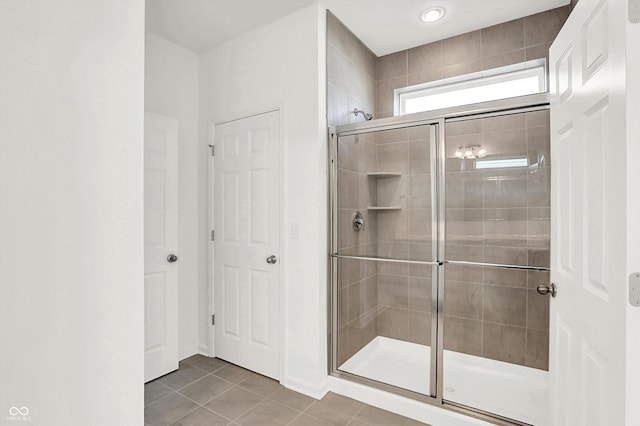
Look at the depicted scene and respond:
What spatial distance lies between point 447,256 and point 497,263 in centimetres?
38

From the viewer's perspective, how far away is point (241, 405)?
7.18 feet

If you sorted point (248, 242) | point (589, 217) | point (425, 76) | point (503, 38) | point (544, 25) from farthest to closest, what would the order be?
1. point (425, 76)
2. point (248, 242)
3. point (503, 38)
4. point (544, 25)
5. point (589, 217)

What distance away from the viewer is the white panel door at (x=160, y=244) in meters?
2.53

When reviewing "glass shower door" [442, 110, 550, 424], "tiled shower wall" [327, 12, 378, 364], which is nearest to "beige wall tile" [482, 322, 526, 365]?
"glass shower door" [442, 110, 550, 424]

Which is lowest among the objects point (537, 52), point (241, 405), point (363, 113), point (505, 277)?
point (241, 405)

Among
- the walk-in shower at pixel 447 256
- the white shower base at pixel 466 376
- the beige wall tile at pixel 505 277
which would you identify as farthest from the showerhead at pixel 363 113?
the white shower base at pixel 466 376

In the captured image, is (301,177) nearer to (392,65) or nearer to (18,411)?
(392,65)

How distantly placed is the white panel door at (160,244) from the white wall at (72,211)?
1101mm

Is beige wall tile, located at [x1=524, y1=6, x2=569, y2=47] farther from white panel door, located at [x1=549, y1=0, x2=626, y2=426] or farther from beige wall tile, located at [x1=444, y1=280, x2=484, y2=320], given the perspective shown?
beige wall tile, located at [x1=444, y1=280, x2=484, y2=320]

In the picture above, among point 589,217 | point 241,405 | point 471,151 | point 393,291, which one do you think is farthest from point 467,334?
point 241,405

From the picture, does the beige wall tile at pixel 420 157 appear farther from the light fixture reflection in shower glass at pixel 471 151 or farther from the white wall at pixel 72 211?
the white wall at pixel 72 211

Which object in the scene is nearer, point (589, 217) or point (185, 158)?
point (589, 217)

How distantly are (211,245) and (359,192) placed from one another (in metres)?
1.46

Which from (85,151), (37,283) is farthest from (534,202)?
(37,283)
